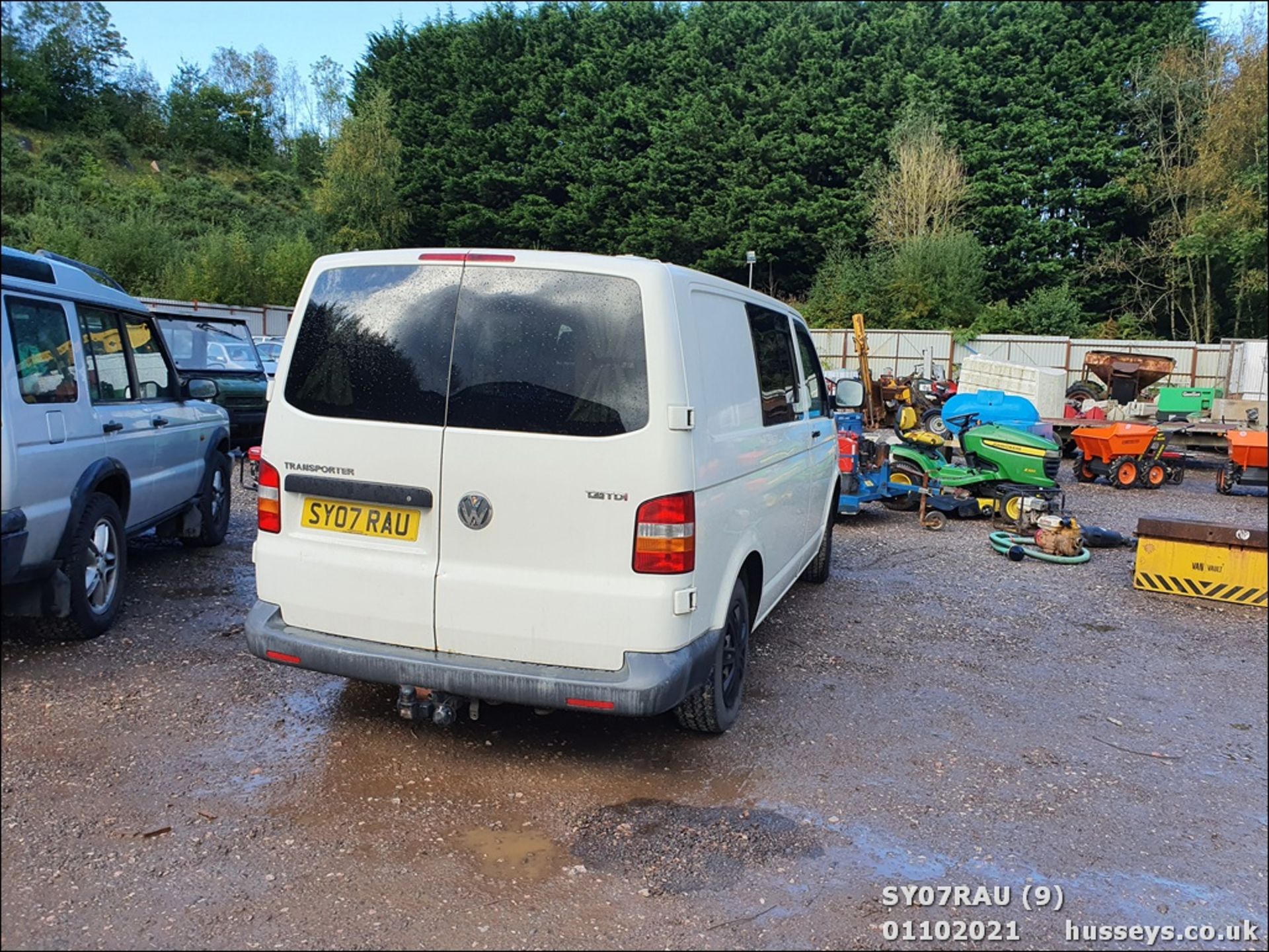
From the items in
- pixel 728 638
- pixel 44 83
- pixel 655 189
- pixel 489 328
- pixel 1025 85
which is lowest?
pixel 728 638

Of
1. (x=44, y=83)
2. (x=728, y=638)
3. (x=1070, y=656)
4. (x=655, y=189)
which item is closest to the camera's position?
(x=44, y=83)

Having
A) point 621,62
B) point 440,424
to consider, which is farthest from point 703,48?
point 440,424

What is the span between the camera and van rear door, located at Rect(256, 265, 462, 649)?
3.39 metres

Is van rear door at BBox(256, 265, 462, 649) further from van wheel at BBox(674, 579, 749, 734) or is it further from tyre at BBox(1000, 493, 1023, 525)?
tyre at BBox(1000, 493, 1023, 525)

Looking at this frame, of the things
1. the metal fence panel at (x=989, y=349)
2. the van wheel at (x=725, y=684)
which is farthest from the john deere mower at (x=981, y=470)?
the metal fence panel at (x=989, y=349)

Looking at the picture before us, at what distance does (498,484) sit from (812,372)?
3.25m

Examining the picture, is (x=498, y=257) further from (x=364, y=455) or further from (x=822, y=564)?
(x=822, y=564)

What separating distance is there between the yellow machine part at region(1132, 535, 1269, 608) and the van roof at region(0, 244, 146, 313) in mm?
7251

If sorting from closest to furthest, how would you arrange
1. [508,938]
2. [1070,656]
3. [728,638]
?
[508,938] → [728,638] → [1070,656]

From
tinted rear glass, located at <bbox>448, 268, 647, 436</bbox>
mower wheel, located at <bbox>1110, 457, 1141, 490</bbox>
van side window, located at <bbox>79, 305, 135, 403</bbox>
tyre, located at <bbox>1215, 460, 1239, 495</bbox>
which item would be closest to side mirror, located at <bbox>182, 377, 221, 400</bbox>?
van side window, located at <bbox>79, 305, 135, 403</bbox>

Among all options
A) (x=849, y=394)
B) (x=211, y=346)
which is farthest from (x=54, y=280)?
(x=211, y=346)

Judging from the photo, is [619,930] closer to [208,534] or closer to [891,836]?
[891,836]

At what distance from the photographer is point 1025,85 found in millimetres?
35625

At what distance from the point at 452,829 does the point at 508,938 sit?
0.68 metres
